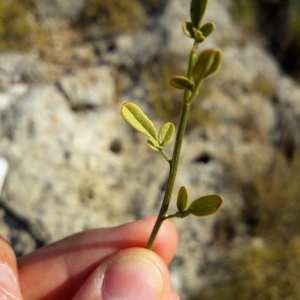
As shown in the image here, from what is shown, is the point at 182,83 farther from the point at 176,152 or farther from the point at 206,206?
the point at 206,206

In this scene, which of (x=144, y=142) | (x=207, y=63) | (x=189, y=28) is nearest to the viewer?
(x=207, y=63)

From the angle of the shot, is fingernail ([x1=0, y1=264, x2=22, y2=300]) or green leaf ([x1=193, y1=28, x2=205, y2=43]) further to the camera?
fingernail ([x1=0, y1=264, x2=22, y2=300])

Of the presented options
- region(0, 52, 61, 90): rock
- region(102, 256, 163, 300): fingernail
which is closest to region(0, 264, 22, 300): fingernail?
region(102, 256, 163, 300): fingernail

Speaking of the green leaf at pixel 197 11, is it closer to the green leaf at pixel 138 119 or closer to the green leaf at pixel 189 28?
the green leaf at pixel 189 28

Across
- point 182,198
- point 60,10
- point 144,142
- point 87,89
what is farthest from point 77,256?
point 60,10

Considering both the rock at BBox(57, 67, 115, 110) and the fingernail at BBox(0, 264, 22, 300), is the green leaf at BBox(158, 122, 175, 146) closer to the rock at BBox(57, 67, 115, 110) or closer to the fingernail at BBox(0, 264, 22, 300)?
the fingernail at BBox(0, 264, 22, 300)

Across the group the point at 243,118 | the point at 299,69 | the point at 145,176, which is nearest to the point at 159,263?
the point at 145,176

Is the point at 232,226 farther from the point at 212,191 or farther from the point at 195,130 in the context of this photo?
the point at 195,130
